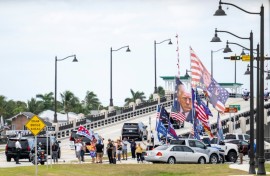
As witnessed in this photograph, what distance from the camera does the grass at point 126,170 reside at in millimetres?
42469

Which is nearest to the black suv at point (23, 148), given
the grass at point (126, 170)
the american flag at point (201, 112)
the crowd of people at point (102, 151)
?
the crowd of people at point (102, 151)

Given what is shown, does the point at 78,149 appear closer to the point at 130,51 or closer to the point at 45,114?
the point at 130,51

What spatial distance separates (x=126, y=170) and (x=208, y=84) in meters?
14.9

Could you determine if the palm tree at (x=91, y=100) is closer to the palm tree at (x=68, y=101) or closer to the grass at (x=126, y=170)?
the palm tree at (x=68, y=101)

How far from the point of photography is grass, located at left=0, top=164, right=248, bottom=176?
4247cm

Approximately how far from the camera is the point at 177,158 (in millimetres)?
51219

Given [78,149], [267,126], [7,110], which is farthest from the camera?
[7,110]

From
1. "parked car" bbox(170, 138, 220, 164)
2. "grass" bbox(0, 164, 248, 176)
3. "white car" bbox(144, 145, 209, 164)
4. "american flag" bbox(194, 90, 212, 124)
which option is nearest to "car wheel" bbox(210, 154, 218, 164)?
"parked car" bbox(170, 138, 220, 164)

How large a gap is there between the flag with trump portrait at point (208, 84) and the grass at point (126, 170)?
1084 centimetres

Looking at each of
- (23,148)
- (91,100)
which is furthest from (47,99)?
(23,148)

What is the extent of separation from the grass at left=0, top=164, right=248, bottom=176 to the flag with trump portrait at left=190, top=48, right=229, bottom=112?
10.8 m

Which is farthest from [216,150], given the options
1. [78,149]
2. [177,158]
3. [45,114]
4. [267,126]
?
[45,114]

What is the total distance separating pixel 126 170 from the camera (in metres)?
44.9

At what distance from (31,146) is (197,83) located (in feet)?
36.9
